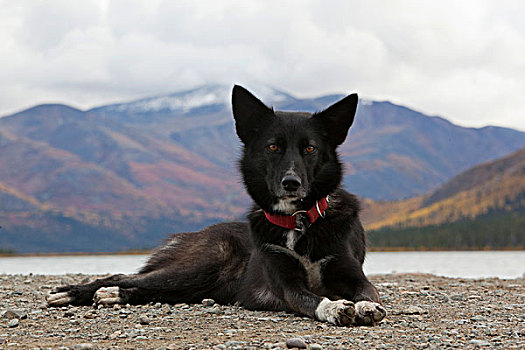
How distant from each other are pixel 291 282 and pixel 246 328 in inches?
40.3

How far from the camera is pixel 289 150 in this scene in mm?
7496

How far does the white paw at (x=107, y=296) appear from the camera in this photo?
8945 mm

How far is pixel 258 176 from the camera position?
26.1 feet

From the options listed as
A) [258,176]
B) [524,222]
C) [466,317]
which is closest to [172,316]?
[258,176]

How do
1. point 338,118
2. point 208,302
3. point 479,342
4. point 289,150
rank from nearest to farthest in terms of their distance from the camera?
1. point 479,342
2. point 289,150
3. point 338,118
4. point 208,302

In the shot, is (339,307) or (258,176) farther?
(258,176)

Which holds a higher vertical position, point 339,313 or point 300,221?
point 300,221

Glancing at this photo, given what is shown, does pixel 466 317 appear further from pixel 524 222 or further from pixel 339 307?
pixel 524 222

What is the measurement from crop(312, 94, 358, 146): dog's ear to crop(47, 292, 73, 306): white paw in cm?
455

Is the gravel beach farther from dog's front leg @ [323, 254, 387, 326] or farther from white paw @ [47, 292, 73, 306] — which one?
dog's front leg @ [323, 254, 387, 326]

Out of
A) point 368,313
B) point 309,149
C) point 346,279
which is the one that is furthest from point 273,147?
point 368,313

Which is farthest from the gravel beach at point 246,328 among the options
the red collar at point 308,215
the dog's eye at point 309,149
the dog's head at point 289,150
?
the dog's eye at point 309,149

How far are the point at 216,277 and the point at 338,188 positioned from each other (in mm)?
2544

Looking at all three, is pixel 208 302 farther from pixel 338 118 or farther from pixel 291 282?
pixel 338 118
